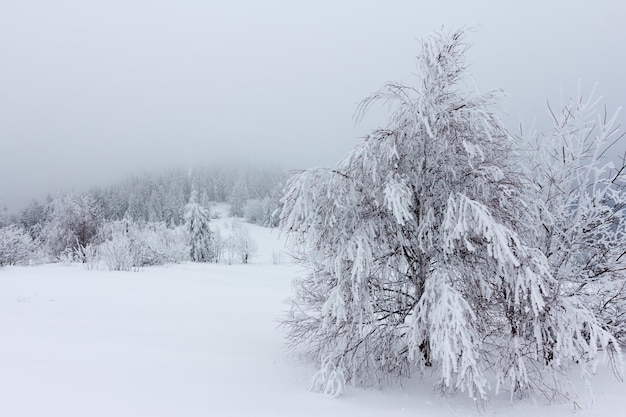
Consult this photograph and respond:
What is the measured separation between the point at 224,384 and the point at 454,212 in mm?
3972

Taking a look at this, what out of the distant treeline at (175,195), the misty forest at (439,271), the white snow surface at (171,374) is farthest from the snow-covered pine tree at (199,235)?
the misty forest at (439,271)

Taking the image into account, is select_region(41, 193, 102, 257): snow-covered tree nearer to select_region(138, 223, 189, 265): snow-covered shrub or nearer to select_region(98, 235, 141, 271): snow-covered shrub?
select_region(138, 223, 189, 265): snow-covered shrub

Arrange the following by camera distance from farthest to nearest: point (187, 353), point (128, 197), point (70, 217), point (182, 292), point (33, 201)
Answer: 1. point (128, 197)
2. point (33, 201)
3. point (70, 217)
4. point (182, 292)
5. point (187, 353)

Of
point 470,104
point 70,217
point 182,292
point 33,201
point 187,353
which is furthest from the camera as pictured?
point 33,201

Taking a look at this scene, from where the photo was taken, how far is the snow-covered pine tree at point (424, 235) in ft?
16.8

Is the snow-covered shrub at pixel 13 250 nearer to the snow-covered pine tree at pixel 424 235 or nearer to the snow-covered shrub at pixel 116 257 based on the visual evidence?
the snow-covered shrub at pixel 116 257

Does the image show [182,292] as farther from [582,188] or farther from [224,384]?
[582,188]

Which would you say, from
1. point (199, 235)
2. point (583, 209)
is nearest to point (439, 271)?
point (583, 209)

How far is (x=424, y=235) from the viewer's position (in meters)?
5.68

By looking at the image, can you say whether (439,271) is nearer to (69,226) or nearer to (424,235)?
(424,235)

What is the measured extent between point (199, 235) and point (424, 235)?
4507cm

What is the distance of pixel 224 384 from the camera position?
4.86 metres

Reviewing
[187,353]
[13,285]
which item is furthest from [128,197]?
[187,353]

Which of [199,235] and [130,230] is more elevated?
[130,230]
